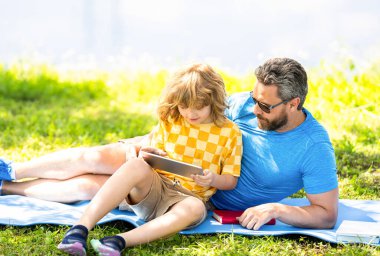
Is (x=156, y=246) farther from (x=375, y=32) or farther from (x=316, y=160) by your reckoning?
(x=375, y=32)

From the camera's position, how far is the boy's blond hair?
423 cm

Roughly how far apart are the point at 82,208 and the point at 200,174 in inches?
40.8

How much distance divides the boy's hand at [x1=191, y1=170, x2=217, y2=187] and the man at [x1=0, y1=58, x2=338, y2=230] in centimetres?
34

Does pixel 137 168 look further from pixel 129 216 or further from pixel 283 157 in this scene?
pixel 283 157

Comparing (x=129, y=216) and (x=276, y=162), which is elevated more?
(x=276, y=162)

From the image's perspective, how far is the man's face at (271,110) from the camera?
421 cm

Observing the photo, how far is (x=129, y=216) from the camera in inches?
175

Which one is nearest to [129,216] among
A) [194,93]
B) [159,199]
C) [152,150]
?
[159,199]

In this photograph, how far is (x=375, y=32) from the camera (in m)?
15.4

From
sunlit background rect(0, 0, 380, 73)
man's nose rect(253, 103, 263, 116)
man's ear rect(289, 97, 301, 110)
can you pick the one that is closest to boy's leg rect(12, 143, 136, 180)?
man's nose rect(253, 103, 263, 116)

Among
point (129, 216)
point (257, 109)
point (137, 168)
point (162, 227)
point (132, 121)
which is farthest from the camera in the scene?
point (132, 121)

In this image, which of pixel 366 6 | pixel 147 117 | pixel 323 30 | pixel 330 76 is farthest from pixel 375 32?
pixel 147 117

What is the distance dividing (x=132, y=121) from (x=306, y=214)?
13.0 ft

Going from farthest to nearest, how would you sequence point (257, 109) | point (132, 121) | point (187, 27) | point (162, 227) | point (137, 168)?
point (187, 27)
point (132, 121)
point (257, 109)
point (137, 168)
point (162, 227)
